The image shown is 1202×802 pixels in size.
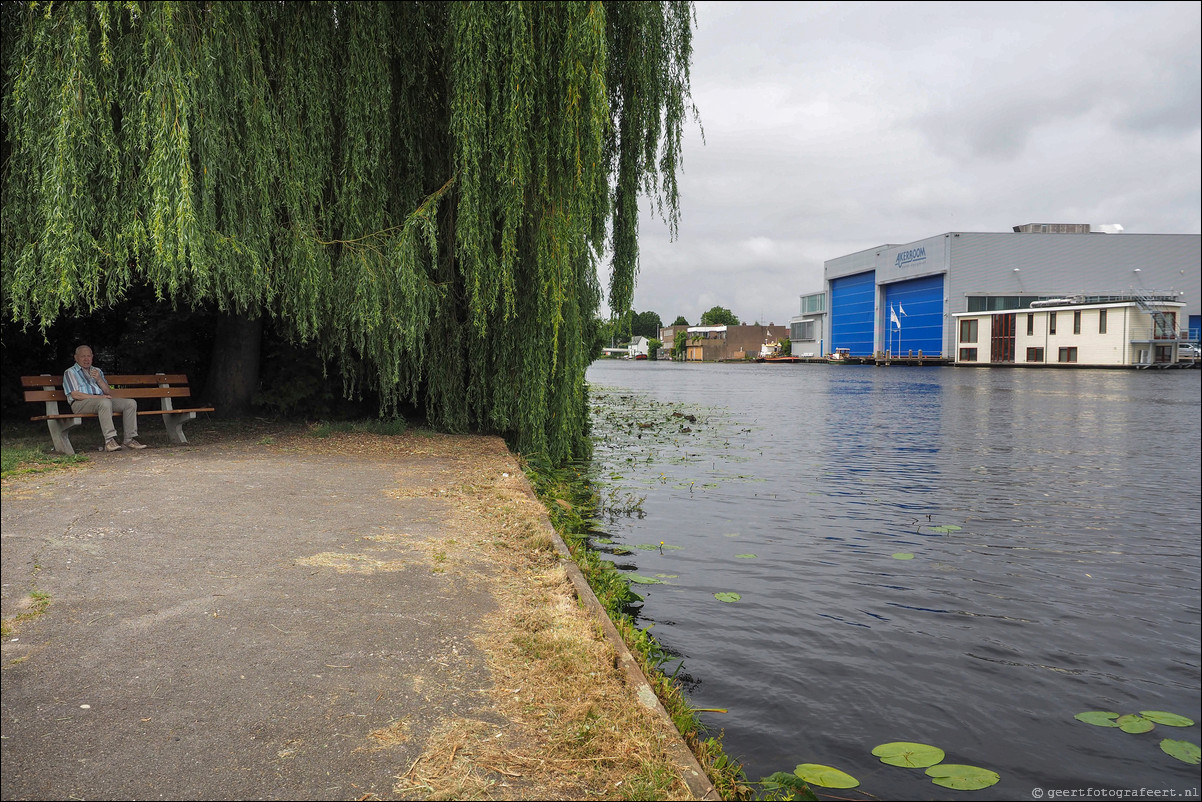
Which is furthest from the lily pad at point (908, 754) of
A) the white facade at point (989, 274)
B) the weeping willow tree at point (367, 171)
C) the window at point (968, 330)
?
the window at point (968, 330)

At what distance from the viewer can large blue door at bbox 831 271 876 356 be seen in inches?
3826

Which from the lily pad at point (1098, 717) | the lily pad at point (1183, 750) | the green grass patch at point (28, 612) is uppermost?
the green grass patch at point (28, 612)

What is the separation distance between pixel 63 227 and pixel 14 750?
6.19 metres

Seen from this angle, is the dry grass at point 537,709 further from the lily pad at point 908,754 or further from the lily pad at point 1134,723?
the lily pad at point 1134,723

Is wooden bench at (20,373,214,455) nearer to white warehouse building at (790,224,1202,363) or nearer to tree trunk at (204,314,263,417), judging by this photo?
tree trunk at (204,314,263,417)

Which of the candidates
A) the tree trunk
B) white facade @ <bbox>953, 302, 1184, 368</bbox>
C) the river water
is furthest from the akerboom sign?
the tree trunk

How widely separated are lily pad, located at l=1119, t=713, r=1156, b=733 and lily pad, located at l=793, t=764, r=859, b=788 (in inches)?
70.1

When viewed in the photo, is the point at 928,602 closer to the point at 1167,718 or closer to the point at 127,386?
the point at 1167,718

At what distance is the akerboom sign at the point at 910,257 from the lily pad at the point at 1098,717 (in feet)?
286

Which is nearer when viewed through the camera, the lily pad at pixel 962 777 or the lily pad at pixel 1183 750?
the lily pad at pixel 962 777

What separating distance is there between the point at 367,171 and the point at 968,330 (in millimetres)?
78471

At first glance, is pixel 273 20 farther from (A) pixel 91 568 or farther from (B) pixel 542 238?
(A) pixel 91 568

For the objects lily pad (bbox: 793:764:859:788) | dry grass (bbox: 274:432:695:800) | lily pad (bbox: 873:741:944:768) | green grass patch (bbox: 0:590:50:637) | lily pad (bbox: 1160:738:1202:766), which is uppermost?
green grass patch (bbox: 0:590:50:637)

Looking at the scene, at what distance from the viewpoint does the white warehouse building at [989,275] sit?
243 ft
